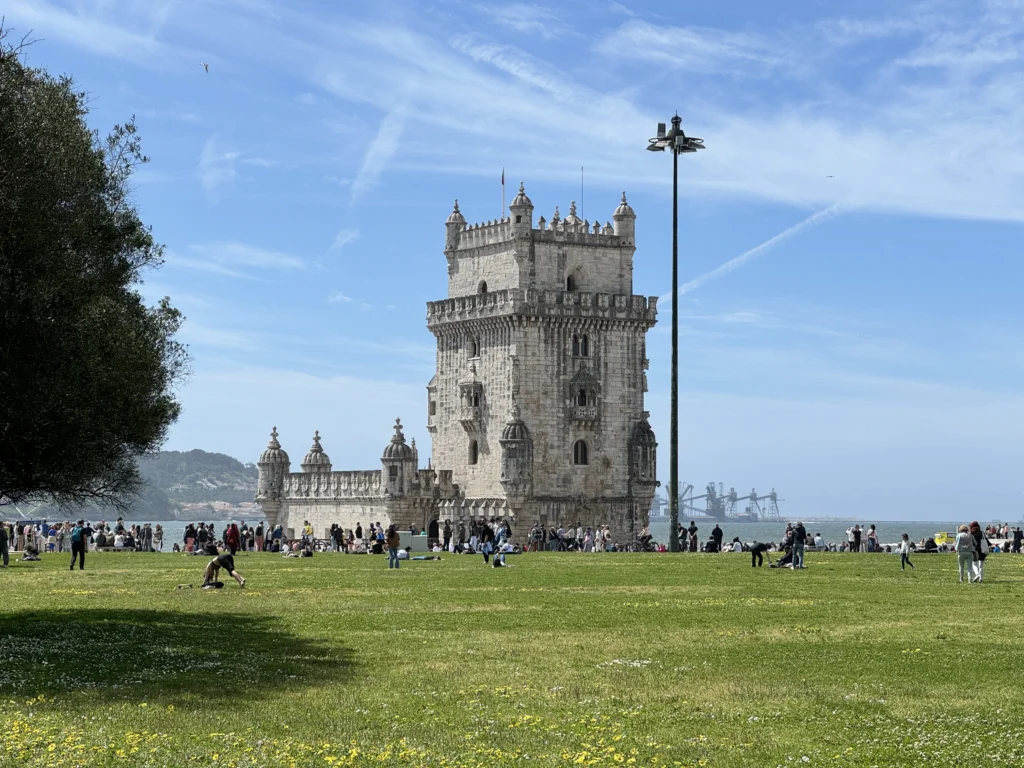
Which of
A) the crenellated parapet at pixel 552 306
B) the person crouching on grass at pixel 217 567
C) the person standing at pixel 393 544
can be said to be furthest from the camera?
the crenellated parapet at pixel 552 306

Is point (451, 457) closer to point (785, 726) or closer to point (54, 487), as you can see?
point (54, 487)

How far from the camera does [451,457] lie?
3561 inches

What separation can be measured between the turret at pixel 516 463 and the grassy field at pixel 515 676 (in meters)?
46.9

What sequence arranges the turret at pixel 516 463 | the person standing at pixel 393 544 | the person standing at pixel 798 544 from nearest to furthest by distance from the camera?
the person standing at pixel 798 544 < the person standing at pixel 393 544 < the turret at pixel 516 463

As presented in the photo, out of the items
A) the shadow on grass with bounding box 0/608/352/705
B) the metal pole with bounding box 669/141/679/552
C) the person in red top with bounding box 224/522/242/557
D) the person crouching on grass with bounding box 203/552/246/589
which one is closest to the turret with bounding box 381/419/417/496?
the metal pole with bounding box 669/141/679/552

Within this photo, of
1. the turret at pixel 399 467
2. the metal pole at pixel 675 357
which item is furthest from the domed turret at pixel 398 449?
the metal pole at pixel 675 357

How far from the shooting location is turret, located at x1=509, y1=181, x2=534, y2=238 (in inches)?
3398

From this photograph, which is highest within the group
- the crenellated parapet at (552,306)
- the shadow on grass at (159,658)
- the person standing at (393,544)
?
the crenellated parapet at (552,306)

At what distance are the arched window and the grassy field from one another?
49431 mm

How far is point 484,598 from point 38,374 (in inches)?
454

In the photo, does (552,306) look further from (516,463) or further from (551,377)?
(516,463)

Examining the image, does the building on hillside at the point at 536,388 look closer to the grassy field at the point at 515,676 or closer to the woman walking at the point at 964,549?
the woman walking at the point at 964,549

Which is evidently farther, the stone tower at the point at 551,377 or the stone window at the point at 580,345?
the stone window at the point at 580,345

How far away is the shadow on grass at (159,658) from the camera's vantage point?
803 inches
